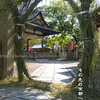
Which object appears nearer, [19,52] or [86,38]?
[86,38]

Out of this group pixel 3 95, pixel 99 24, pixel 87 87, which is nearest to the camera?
pixel 3 95

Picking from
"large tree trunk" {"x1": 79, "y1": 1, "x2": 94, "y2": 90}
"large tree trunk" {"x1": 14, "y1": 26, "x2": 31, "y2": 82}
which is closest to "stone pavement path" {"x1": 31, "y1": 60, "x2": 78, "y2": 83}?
"large tree trunk" {"x1": 14, "y1": 26, "x2": 31, "y2": 82}

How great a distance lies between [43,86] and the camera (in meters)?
3.29

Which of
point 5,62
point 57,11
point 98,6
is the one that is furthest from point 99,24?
point 57,11

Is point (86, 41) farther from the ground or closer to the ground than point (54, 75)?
farther from the ground

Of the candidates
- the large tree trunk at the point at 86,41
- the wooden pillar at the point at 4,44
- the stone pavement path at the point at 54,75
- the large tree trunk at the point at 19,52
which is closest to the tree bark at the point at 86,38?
the large tree trunk at the point at 86,41

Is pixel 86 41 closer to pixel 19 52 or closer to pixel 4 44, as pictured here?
pixel 19 52

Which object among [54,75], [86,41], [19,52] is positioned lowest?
[54,75]

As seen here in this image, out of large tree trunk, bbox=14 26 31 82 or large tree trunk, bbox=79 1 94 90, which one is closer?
large tree trunk, bbox=79 1 94 90

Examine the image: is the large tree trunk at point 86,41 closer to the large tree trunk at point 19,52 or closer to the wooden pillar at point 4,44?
the large tree trunk at point 19,52

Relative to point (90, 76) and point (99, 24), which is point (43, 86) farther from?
point (99, 24)

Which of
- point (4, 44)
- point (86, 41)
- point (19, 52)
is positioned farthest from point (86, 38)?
point (4, 44)

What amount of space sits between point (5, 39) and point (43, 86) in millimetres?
2254

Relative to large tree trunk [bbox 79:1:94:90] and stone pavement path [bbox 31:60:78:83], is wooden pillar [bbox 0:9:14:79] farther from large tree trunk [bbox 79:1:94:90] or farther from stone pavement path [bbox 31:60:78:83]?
large tree trunk [bbox 79:1:94:90]
